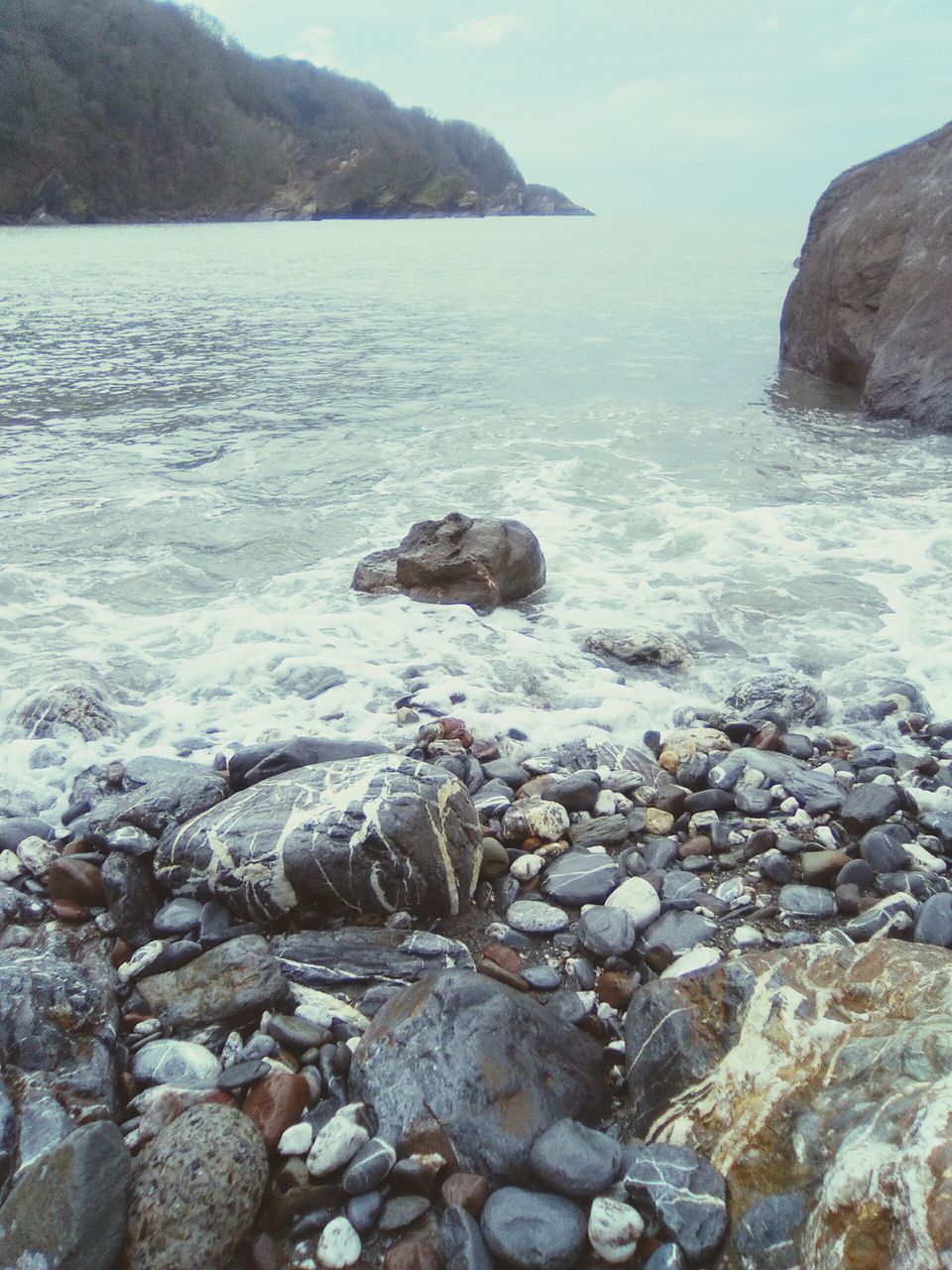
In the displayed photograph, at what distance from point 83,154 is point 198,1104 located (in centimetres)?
9022

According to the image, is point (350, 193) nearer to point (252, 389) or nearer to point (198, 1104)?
point (252, 389)

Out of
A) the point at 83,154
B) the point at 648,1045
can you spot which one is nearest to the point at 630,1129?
the point at 648,1045

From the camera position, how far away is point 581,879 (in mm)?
3717

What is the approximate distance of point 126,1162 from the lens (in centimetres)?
225

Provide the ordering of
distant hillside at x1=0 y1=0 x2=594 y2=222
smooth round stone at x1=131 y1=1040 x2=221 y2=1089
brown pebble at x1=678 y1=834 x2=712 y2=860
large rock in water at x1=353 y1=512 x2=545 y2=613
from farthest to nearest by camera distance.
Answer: distant hillside at x1=0 y1=0 x2=594 y2=222
large rock in water at x1=353 y1=512 x2=545 y2=613
brown pebble at x1=678 y1=834 x2=712 y2=860
smooth round stone at x1=131 y1=1040 x2=221 y2=1089

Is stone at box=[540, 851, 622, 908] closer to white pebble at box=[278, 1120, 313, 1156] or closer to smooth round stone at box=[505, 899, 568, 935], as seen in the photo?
smooth round stone at box=[505, 899, 568, 935]

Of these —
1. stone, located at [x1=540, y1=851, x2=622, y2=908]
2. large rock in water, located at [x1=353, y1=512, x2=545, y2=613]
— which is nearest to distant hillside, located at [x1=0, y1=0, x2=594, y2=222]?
large rock in water, located at [x1=353, y1=512, x2=545, y2=613]

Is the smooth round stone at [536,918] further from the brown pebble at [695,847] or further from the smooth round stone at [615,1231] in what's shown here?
the smooth round stone at [615,1231]

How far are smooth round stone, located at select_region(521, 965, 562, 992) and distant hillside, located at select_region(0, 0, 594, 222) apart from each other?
8012 cm

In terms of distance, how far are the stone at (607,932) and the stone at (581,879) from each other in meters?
0.14

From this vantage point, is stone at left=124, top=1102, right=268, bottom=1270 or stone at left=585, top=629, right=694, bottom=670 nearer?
stone at left=124, top=1102, right=268, bottom=1270

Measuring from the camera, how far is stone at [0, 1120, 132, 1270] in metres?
2.04

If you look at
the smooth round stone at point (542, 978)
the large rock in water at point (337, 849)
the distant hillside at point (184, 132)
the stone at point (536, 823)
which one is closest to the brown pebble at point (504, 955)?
the smooth round stone at point (542, 978)

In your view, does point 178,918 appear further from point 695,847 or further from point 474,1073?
point 695,847
